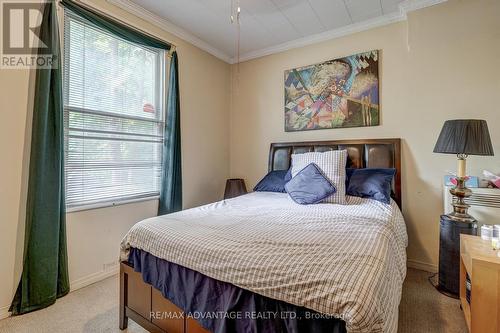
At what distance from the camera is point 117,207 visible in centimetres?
255

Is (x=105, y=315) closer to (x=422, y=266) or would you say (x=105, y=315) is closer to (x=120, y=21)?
(x=120, y=21)

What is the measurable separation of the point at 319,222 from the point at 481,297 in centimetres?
94

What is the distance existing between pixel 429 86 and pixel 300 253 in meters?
2.48

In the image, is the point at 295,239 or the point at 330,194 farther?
the point at 330,194

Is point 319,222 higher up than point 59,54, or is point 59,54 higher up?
point 59,54

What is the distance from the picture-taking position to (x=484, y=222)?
6.84ft

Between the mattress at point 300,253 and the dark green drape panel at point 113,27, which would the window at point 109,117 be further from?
the mattress at point 300,253

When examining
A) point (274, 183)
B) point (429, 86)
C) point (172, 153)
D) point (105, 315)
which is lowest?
point (105, 315)

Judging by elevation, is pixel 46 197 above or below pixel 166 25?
below

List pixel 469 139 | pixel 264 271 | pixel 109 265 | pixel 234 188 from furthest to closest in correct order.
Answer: pixel 234 188 < pixel 109 265 < pixel 469 139 < pixel 264 271

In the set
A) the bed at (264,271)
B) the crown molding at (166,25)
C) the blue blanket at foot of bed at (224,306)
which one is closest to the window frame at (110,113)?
the crown molding at (166,25)

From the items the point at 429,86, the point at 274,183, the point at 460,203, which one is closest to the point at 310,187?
the point at 274,183

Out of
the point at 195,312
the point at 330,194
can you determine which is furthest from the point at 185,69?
the point at 195,312

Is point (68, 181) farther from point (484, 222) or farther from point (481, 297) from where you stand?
point (484, 222)
